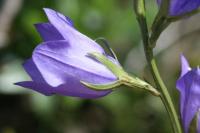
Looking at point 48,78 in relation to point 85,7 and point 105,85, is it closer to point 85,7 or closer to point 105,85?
point 105,85

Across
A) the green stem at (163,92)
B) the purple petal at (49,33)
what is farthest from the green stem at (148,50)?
the purple petal at (49,33)

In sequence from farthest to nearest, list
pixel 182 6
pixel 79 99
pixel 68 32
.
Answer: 1. pixel 79 99
2. pixel 68 32
3. pixel 182 6

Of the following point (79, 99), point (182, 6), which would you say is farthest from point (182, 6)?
point (79, 99)

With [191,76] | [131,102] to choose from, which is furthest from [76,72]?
[131,102]

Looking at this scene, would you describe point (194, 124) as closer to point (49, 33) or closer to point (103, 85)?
point (103, 85)

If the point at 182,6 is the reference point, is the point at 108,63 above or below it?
below

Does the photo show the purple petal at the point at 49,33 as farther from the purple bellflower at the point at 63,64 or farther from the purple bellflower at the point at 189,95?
the purple bellflower at the point at 189,95
